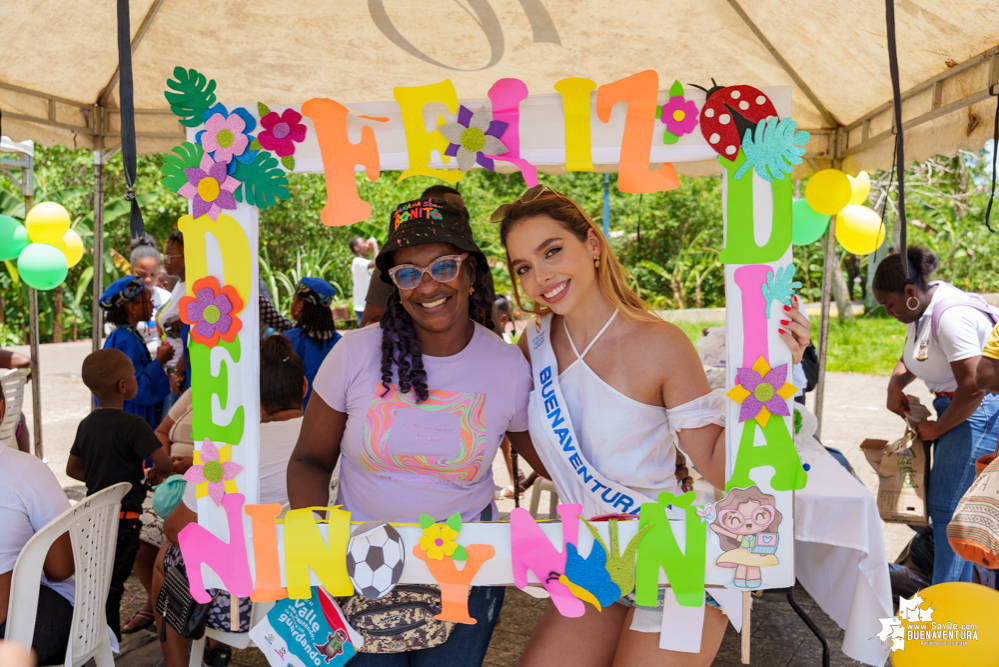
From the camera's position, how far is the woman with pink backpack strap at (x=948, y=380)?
308 cm

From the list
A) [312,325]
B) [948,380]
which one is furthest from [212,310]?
[948,380]

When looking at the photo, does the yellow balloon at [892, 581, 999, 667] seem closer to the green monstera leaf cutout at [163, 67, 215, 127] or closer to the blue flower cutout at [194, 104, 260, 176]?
the blue flower cutout at [194, 104, 260, 176]

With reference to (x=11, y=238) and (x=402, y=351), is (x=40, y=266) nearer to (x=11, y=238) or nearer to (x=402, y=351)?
(x=11, y=238)

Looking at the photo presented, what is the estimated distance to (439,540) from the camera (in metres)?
1.61

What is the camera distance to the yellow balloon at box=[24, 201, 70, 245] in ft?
17.0

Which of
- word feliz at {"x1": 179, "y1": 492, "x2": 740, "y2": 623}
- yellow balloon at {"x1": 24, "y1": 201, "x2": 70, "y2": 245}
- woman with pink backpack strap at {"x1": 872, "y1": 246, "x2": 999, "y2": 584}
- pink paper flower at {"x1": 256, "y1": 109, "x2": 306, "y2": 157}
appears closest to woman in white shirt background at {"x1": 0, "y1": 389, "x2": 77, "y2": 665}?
word feliz at {"x1": 179, "y1": 492, "x2": 740, "y2": 623}

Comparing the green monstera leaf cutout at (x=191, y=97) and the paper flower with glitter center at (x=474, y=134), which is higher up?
the green monstera leaf cutout at (x=191, y=97)

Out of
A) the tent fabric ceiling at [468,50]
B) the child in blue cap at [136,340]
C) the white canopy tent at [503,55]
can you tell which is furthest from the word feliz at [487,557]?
the child in blue cap at [136,340]

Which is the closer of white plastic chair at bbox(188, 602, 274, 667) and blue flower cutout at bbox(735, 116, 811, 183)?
blue flower cutout at bbox(735, 116, 811, 183)

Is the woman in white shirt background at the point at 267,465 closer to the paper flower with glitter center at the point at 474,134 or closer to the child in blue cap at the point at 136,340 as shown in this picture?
the paper flower with glitter center at the point at 474,134

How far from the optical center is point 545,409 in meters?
1.88

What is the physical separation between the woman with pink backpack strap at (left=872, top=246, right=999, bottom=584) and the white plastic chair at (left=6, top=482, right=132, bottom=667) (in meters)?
3.23

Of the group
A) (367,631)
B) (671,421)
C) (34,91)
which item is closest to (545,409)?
(671,421)

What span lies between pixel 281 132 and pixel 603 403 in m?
1.01
